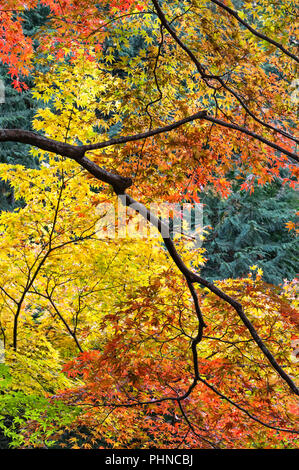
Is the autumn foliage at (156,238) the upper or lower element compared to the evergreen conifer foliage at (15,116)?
lower

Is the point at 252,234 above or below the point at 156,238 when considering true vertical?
above

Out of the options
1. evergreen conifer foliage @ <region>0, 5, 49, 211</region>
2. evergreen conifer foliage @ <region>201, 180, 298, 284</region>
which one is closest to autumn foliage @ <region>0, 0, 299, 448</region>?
evergreen conifer foliage @ <region>0, 5, 49, 211</region>

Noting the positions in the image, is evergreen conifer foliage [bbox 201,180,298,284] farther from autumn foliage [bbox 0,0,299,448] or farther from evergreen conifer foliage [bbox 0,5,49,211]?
autumn foliage [bbox 0,0,299,448]

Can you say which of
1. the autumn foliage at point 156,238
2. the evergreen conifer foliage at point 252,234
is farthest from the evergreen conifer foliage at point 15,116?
the autumn foliage at point 156,238

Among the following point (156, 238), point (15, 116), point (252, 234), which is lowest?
point (156, 238)

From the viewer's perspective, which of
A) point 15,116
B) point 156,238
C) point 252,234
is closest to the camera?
point 156,238

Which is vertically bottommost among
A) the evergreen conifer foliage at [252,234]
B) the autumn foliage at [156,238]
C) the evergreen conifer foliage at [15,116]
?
the autumn foliage at [156,238]

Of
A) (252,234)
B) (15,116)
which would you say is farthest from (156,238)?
(252,234)

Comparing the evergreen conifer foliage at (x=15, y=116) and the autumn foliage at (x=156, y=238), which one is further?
the evergreen conifer foliage at (x=15, y=116)

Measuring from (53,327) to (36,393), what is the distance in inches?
53.5

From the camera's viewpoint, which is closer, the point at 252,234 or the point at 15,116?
the point at 15,116

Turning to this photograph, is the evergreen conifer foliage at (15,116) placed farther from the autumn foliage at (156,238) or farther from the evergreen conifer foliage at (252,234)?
the autumn foliage at (156,238)

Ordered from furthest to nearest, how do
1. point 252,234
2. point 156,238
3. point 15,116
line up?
point 252,234 → point 15,116 → point 156,238

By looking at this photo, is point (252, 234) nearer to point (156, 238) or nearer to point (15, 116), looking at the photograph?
point (15, 116)
